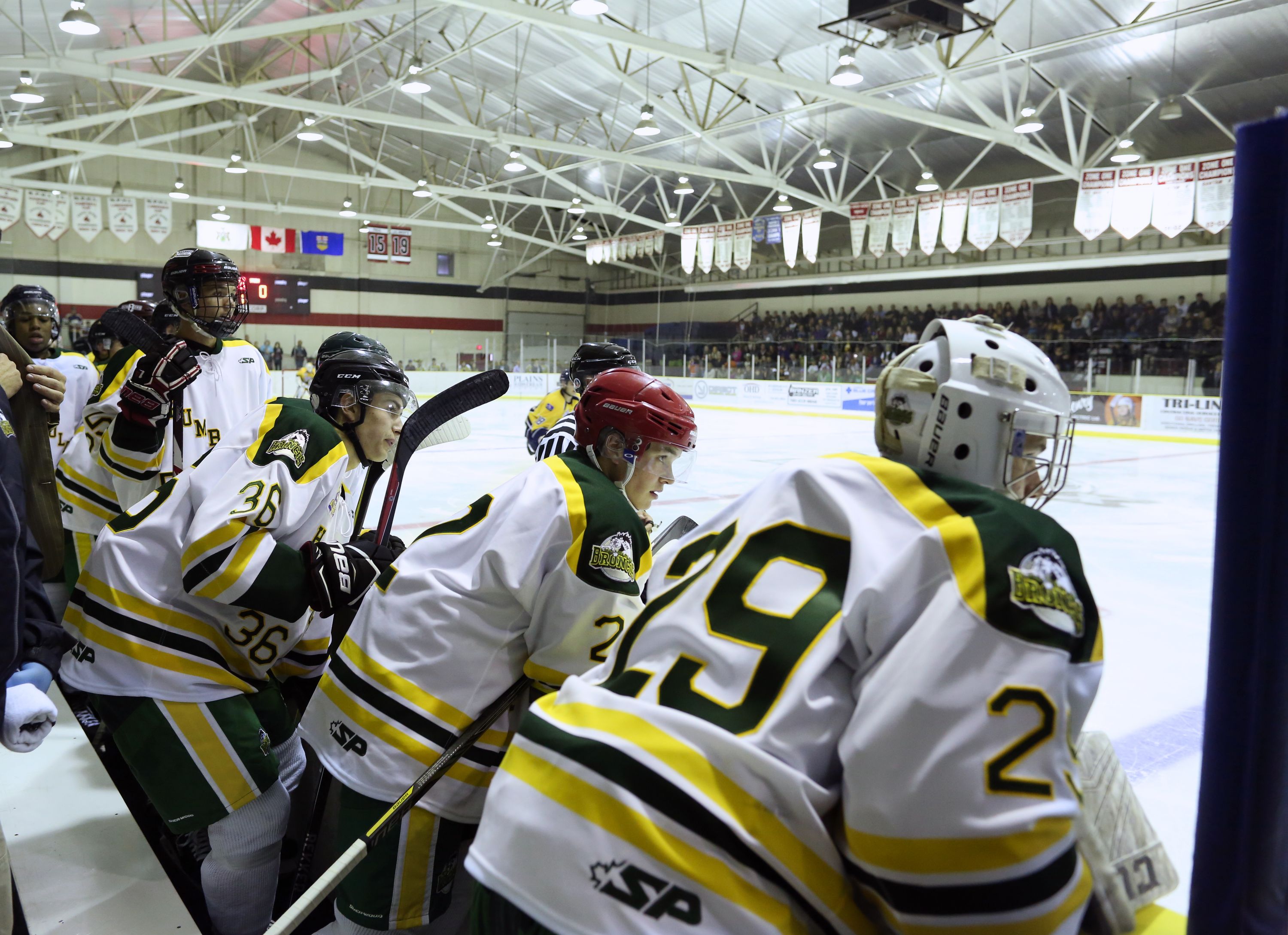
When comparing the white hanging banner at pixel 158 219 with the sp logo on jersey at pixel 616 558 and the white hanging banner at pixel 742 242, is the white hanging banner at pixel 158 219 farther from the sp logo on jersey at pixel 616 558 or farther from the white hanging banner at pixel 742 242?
the sp logo on jersey at pixel 616 558

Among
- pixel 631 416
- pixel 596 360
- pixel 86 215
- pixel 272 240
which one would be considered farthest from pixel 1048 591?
pixel 272 240

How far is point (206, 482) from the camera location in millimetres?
2053

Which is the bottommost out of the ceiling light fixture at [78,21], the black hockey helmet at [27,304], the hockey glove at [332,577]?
the hockey glove at [332,577]

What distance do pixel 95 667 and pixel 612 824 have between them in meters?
1.53

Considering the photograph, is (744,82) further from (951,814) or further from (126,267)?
(126,267)

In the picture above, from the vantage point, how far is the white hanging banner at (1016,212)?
49.1ft

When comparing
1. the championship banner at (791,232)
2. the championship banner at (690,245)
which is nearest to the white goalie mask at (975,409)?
the championship banner at (791,232)

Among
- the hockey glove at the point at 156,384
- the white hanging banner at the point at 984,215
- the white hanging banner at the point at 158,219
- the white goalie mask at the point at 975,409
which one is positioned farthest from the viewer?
the white hanging banner at the point at 158,219

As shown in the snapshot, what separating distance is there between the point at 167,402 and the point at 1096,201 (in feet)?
46.3

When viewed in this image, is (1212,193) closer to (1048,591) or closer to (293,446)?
(293,446)

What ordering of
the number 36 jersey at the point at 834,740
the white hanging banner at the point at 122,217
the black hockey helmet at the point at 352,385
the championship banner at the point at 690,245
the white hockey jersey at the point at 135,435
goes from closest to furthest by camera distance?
the number 36 jersey at the point at 834,740, the black hockey helmet at the point at 352,385, the white hockey jersey at the point at 135,435, the white hanging banner at the point at 122,217, the championship banner at the point at 690,245

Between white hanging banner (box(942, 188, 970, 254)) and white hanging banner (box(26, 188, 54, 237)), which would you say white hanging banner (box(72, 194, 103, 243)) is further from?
white hanging banner (box(942, 188, 970, 254))

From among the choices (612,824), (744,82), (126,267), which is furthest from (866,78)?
(126,267)

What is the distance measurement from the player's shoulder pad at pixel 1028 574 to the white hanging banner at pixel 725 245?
19.5m
